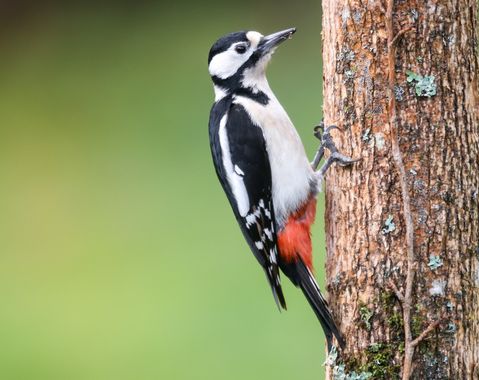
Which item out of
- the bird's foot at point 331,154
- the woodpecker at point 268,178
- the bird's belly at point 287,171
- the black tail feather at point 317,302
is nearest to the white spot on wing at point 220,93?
the woodpecker at point 268,178

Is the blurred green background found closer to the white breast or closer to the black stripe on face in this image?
the white breast

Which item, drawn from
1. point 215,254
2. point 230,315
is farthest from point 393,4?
point 215,254

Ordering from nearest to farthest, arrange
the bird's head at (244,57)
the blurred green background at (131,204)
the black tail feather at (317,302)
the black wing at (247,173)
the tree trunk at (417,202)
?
the tree trunk at (417,202) < the black tail feather at (317,302) < the black wing at (247,173) < the bird's head at (244,57) < the blurred green background at (131,204)

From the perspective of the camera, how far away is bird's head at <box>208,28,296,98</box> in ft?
14.6

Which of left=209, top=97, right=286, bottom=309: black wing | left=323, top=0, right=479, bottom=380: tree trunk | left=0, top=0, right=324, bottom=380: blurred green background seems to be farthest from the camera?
left=0, top=0, right=324, bottom=380: blurred green background

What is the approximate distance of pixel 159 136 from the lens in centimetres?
930

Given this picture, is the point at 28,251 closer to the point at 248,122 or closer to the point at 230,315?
the point at 230,315

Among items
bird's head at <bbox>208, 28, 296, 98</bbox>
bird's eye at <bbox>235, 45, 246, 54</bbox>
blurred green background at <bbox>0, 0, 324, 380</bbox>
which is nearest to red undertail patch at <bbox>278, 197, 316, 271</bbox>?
bird's head at <bbox>208, 28, 296, 98</bbox>

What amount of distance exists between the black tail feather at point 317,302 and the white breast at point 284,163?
0.92 ft

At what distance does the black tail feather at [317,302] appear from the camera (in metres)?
3.65

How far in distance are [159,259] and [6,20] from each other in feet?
14.9

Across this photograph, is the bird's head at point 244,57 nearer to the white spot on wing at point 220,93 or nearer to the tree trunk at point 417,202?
the white spot on wing at point 220,93

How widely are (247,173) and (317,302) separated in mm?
706

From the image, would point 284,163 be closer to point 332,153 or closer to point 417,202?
point 332,153
